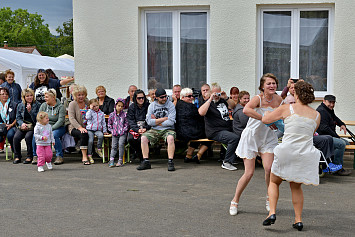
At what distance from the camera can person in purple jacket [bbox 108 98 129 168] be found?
1023 centimetres

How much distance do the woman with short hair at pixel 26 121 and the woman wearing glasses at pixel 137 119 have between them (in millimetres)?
2284

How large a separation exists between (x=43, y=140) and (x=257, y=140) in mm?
5161

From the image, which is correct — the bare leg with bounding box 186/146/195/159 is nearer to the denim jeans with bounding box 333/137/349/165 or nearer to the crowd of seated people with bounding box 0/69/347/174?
the crowd of seated people with bounding box 0/69/347/174

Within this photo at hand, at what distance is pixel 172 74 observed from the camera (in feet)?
40.8

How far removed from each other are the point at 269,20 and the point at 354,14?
6.33ft

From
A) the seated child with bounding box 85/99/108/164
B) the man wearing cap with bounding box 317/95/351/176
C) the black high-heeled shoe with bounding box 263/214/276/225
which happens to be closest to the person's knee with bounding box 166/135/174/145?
the seated child with bounding box 85/99/108/164

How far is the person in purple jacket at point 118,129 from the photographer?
10234 mm

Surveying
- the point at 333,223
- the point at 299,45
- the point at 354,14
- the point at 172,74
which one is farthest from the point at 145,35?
the point at 333,223

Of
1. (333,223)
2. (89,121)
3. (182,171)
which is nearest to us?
(333,223)

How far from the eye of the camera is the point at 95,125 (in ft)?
34.8

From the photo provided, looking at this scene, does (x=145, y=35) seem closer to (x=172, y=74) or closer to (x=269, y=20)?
(x=172, y=74)

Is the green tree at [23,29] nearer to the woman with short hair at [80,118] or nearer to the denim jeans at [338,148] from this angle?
the woman with short hair at [80,118]

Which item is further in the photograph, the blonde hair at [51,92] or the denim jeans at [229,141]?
the blonde hair at [51,92]

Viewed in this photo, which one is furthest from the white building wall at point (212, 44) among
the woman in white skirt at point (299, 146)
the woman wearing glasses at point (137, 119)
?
the woman in white skirt at point (299, 146)
